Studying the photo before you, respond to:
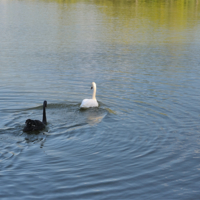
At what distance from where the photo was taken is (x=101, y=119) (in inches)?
508

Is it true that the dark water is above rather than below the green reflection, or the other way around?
below

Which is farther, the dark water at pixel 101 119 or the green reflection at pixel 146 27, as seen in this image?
the green reflection at pixel 146 27

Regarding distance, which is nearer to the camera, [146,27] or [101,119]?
[101,119]

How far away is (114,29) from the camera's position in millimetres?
36094

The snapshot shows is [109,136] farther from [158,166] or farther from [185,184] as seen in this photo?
[185,184]

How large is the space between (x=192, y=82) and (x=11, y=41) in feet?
51.6

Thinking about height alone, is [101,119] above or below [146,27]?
below

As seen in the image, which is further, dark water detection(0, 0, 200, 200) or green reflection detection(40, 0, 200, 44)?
green reflection detection(40, 0, 200, 44)

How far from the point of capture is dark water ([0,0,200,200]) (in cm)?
830

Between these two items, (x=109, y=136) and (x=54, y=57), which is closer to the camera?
(x=109, y=136)

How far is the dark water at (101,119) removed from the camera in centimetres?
830

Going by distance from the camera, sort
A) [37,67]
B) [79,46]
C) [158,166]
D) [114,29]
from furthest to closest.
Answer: [114,29], [79,46], [37,67], [158,166]

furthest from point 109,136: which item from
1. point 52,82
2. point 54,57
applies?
point 54,57

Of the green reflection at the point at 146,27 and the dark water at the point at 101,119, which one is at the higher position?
the green reflection at the point at 146,27
